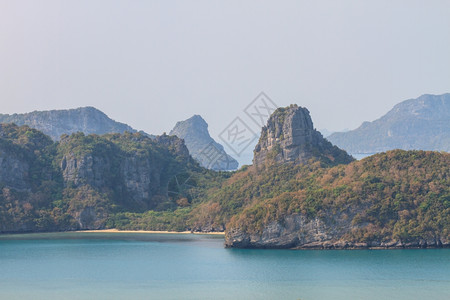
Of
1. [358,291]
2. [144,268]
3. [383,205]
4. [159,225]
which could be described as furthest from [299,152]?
[358,291]

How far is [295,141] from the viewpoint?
11662cm

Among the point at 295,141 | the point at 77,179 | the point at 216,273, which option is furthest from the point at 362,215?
the point at 77,179

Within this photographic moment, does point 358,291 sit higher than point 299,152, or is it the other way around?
point 299,152

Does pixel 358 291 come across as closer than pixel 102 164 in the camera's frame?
Yes

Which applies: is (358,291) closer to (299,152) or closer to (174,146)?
(299,152)

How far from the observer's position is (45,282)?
Answer: 202 feet

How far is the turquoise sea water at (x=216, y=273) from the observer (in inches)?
2162

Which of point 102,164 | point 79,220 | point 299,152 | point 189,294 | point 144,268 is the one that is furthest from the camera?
point 102,164

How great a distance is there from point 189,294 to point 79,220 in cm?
7693

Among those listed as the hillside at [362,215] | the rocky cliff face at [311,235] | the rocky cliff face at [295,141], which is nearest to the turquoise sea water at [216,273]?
the rocky cliff face at [311,235]

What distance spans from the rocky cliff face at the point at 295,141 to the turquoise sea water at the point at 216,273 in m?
30.2

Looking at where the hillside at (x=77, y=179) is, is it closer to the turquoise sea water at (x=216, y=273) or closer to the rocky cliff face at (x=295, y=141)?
the rocky cliff face at (x=295, y=141)

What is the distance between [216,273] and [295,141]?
5417 centimetres

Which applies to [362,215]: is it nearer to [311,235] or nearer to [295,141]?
[311,235]
